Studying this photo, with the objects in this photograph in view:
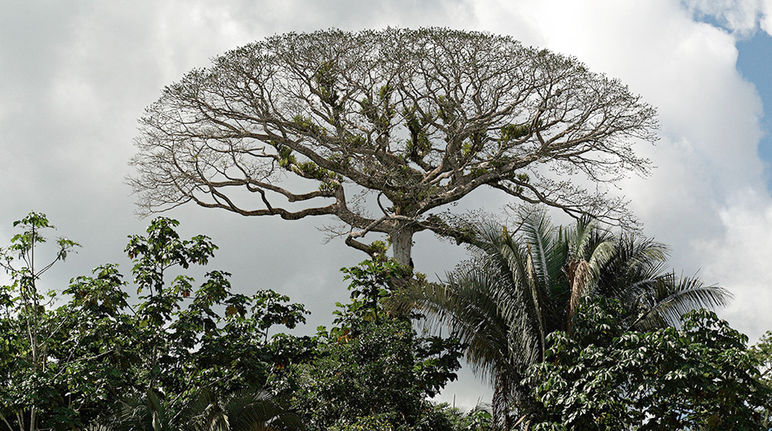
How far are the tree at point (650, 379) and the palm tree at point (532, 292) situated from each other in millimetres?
489

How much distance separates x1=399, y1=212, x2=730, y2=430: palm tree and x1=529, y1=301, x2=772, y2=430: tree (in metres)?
0.49

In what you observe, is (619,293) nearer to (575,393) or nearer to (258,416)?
(575,393)

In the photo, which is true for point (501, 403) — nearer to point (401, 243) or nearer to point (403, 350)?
point (403, 350)

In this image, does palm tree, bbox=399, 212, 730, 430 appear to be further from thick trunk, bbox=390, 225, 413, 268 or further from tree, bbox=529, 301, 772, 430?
thick trunk, bbox=390, 225, 413, 268

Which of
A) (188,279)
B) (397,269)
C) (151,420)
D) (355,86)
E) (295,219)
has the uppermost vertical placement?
(355,86)

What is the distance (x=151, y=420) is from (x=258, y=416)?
120 cm

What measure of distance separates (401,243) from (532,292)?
15.4ft

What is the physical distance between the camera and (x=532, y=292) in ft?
33.0

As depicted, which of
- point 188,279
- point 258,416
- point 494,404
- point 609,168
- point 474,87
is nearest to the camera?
point 258,416

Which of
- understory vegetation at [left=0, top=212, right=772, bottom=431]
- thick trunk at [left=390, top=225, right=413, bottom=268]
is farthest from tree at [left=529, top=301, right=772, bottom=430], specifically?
thick trunk at [left=390, top=225, right=413, bottom=268]

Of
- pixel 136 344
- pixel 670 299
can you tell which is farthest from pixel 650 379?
pixel 136 344

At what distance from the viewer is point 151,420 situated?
902 cm

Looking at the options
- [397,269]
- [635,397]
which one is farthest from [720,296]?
[397,269]

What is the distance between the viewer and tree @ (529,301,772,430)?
8.96 m
